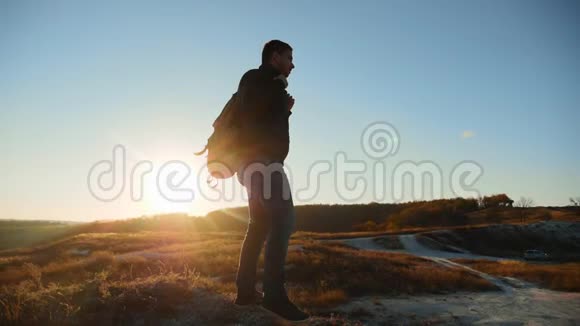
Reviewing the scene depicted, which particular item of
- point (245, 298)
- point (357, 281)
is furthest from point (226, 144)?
point (357, 281)

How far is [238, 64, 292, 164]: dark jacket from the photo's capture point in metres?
3.29

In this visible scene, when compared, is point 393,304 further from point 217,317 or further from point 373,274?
point 217,317

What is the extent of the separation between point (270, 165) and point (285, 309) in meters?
1.25

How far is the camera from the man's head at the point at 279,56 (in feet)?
11.5

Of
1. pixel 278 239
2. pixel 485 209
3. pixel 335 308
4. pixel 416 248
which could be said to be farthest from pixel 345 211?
pixel 278 239

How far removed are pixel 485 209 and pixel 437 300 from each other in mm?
60365

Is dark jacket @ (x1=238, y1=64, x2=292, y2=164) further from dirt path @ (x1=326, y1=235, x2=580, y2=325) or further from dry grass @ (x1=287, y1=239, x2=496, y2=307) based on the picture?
dry grass @ (x1=287, y1=239, x2=496, y2=307)

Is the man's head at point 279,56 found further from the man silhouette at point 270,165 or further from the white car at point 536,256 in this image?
the white car at point 536,256

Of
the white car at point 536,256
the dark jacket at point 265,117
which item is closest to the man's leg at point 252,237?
the dark jacket at point 265,117

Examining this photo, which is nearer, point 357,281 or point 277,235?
point 277,235

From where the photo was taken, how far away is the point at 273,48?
3525 mm

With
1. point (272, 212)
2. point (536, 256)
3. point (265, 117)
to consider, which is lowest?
point (536, 256)

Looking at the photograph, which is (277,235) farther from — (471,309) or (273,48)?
(471,309)

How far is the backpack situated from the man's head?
1.52 ft
